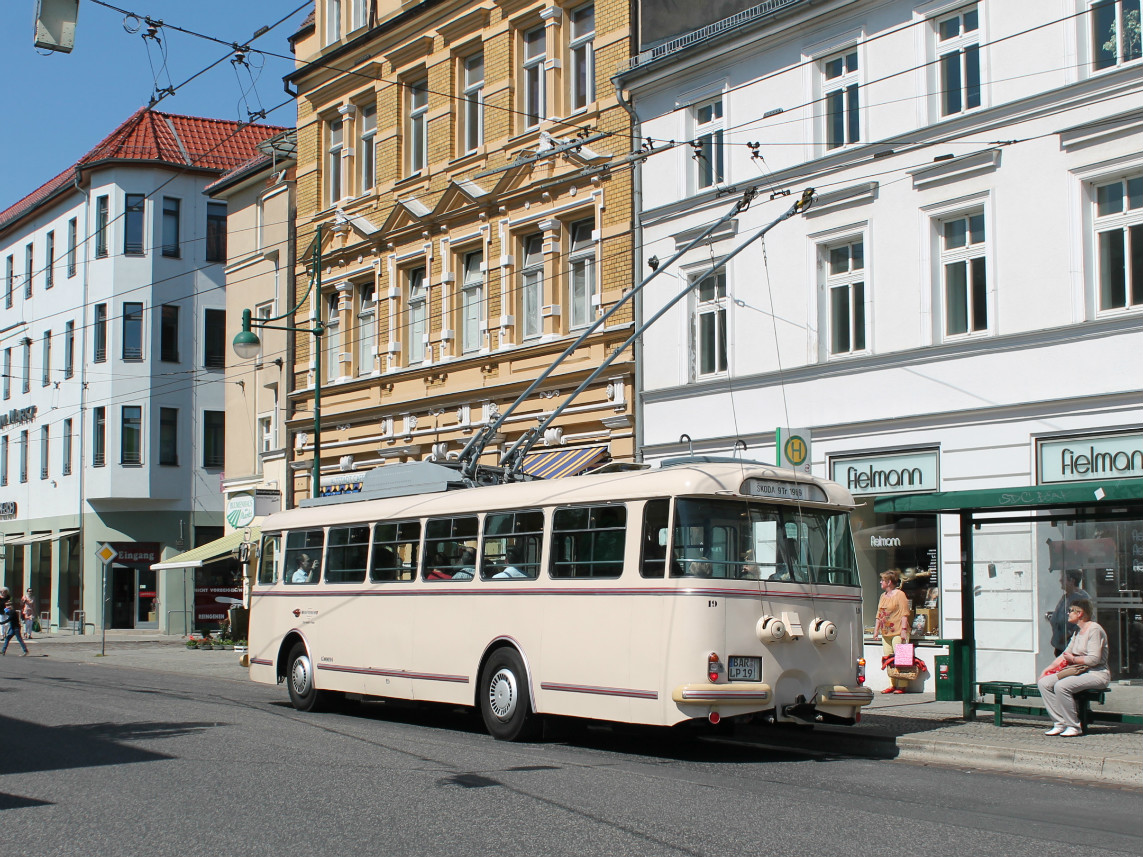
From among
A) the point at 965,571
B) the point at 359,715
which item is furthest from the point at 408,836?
the point at 359,715

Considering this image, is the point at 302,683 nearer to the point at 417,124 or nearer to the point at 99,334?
the point at 417,124

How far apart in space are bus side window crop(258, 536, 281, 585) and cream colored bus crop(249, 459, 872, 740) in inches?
125

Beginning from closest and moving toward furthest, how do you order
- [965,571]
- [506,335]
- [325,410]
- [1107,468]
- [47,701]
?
1. [965,571]
2. [1107,468]
3. [47,701]
4. [506,335]
5. [325,410]

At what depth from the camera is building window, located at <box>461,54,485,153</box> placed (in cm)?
2831

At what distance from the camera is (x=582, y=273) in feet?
84.4

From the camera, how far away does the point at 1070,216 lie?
17.3m

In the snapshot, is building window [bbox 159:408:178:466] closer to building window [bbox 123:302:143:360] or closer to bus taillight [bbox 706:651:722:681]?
building window [bbox 123:302:143:360]

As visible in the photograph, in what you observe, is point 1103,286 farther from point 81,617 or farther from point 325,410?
point 81,617

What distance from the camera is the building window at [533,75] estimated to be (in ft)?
87.5

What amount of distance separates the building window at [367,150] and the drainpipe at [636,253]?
373 inches

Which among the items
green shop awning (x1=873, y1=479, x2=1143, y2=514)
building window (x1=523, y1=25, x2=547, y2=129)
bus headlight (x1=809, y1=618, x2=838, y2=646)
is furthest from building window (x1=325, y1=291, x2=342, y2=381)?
bus headlight (x1=809, y1=618, x2=838, y2=646)

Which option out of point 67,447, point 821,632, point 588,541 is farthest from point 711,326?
point 67,447

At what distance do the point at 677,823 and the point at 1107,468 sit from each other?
10.3 metres

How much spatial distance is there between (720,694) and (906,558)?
8613 mm
